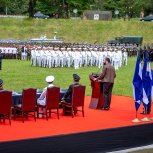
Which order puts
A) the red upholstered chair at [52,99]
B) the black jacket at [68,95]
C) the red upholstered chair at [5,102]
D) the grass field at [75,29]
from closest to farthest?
the red upholstered chair at [5,102] → the red upholstered chair at [52,99] → the black jacket at [68,95] → the grass field at [75,29]

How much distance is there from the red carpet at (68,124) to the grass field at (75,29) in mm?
43878

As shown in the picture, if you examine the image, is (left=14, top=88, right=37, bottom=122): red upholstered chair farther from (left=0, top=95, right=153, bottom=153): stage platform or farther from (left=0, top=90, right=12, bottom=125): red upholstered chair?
(left=0, top=90, right=12, bottom=125): red upholstered chair

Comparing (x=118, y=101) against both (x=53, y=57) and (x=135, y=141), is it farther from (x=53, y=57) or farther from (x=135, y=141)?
(x=53, y=57)

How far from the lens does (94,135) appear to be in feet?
45.4

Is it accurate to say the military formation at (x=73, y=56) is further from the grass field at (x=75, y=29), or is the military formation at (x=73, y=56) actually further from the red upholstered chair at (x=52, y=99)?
the grass field at (x=75, y=29)

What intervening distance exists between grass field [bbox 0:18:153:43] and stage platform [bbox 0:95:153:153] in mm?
44893

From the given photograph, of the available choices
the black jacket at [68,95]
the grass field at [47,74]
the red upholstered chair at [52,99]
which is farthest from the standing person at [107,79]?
the grass field at [47,74]

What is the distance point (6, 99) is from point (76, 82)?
3.10 meters

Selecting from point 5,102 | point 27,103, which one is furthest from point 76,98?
point 5,102

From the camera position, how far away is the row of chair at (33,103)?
1536 cm

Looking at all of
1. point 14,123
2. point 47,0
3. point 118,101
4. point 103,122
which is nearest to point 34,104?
point 14,123

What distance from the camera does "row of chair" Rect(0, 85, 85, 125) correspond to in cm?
1536

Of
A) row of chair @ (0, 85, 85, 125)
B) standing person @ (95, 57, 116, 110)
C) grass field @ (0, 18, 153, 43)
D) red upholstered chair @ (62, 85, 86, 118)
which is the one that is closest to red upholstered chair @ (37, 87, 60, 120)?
row of chair @ (0, 85, 85, 125)

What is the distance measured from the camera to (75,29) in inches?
2549
